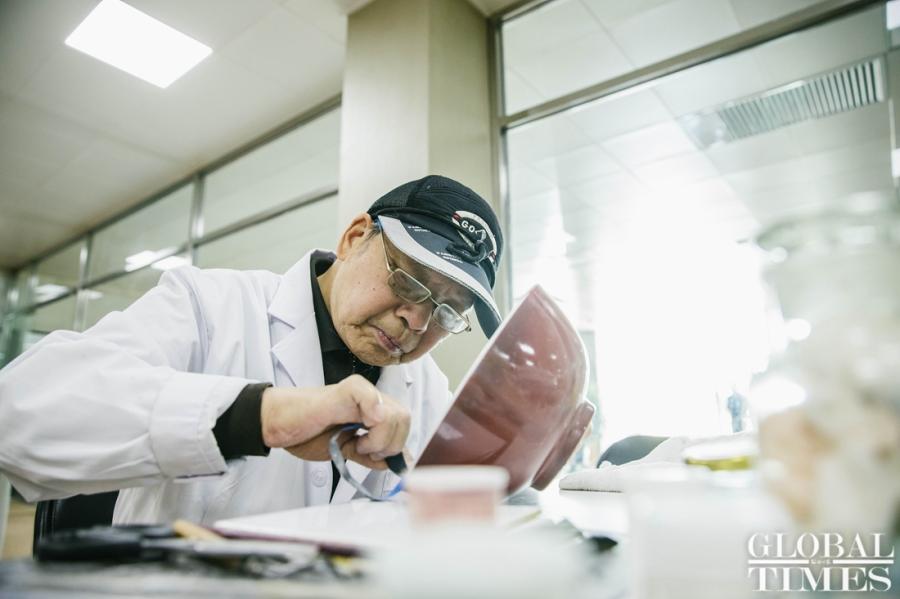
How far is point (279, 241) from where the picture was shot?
15.4 feet

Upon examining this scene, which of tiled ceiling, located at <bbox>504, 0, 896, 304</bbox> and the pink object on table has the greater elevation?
tiled ceiling, located at <bbox>504, 0, 896, 304</bbox>

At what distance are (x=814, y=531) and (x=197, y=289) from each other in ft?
3.75

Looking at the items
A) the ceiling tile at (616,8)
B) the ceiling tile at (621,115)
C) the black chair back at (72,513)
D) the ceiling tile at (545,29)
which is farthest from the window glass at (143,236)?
the black chair back at (72,513)

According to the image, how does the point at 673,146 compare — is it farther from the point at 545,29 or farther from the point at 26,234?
the point at 26,234

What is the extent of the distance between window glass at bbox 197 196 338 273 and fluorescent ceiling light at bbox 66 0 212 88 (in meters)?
1.16

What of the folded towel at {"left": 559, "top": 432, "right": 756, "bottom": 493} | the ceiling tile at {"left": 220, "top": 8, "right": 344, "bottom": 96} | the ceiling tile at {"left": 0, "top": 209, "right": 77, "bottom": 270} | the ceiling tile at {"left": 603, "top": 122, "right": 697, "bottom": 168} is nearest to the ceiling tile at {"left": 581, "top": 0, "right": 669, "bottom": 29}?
the ceiling tile at {"left": 603, "top": 122, "right": 697, "bottom": 168}

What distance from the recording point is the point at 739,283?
6.43 meters

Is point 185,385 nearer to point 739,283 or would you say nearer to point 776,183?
point 776,183

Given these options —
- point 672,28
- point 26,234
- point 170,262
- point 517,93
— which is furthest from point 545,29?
point 26,234

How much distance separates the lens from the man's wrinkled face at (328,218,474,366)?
1.10m

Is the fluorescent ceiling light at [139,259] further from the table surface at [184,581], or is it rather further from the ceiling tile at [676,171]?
the table surface at [184,581]

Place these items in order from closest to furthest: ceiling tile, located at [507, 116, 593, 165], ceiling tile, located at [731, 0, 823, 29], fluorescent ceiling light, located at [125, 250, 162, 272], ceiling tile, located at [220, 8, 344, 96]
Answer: ceiling tile, located at [731, 0, 823, 29]
ceiling tile, located at [220, 8, 344, 96]
ceiling tile, located at [507, 116, 593, 165]
fluorescent ceiling light, located at [125, 250, 162, 272]

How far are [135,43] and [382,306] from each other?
329 cm

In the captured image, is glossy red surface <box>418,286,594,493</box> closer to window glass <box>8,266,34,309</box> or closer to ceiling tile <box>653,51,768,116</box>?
ceiling tile <box>653,51,768,116</box>
